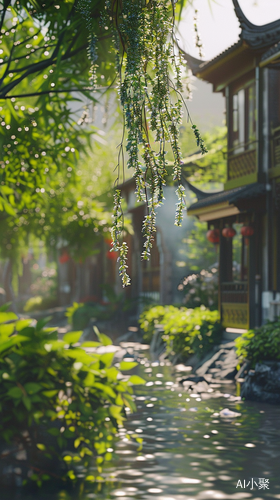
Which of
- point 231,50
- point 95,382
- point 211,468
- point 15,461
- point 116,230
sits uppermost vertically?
point 231,50

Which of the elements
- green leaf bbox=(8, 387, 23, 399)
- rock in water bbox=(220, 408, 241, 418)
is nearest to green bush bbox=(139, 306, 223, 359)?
rock in water bbox=(220, 408, 241, 418)

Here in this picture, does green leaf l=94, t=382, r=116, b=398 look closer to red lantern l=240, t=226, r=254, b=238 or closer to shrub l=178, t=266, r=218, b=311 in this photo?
red lantern l=240, t=226, r=254, b=238

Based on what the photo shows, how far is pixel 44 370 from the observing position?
16.2 ft

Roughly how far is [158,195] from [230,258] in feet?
38.5

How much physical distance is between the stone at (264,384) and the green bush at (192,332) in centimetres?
370

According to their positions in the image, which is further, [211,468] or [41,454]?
[211,468]

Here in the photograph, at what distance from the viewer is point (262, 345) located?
1131 cm

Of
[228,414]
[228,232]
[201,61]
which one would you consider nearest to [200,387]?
[228,414]

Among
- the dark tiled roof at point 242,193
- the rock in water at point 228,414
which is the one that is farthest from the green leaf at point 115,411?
the dark tiled roof at point 242,193

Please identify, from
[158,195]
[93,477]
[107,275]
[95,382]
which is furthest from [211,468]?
[107,275]

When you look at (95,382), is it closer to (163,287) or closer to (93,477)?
(93,477)

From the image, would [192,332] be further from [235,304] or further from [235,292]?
[235,292]

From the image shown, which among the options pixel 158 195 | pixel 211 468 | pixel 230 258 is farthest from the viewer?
pixel 230 258

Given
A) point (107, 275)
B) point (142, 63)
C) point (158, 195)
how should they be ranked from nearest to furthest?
1. point (158, 195)
2. point (142, 63)
3. point (107, 275)
